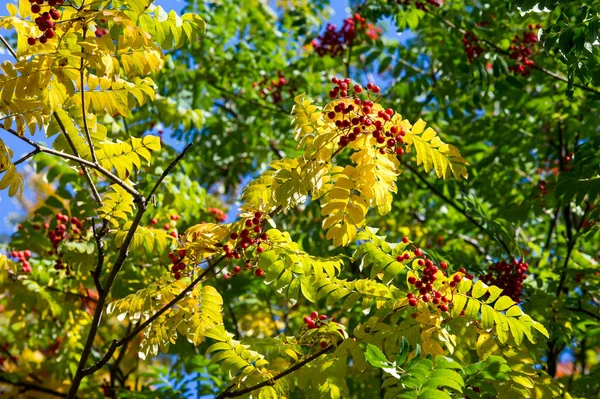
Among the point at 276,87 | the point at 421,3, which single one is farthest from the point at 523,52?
the point at 276,87

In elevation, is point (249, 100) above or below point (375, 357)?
above

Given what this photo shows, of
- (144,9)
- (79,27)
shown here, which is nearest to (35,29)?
(79,27)

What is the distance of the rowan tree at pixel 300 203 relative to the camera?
313cm

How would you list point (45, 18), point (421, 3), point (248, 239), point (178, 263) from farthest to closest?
1. point (421, 3)
2. point (178, 263)
3. point (248, 239)
4. point (45, 18)

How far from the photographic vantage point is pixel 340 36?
7125mm

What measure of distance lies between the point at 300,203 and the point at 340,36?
367 centimetres

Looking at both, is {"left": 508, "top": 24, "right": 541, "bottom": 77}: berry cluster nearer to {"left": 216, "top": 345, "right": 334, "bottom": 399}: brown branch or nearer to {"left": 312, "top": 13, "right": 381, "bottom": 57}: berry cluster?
{"left": 312, "top": 13, "right": 381, "bottom": 57}: berry cluster

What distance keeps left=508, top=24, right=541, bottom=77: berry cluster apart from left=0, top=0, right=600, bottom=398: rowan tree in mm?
20

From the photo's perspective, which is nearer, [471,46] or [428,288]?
[428,288]

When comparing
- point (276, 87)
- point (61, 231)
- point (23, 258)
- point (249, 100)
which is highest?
point (276, 87)

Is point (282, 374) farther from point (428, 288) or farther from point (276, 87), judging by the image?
point (276, 87)

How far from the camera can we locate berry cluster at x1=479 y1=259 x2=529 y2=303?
4.45m

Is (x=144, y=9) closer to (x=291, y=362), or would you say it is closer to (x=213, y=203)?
(x=291, y=362)

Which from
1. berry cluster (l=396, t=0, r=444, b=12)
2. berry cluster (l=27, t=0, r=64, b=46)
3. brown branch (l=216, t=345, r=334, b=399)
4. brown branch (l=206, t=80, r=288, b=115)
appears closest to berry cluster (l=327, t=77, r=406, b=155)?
brown branch (l=216, t=345, r=334, b=399)
